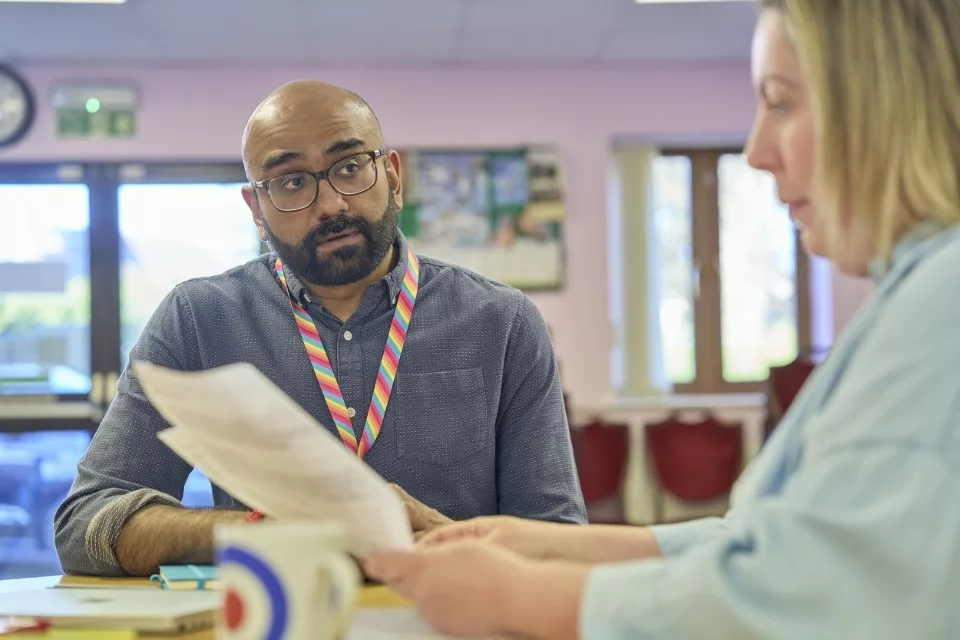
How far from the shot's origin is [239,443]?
96 centimetres

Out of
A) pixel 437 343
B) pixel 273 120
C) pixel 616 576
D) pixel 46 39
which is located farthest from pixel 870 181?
pixel 46 39

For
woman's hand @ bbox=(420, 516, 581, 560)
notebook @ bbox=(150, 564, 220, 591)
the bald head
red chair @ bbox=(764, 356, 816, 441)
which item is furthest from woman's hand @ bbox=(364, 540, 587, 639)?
red chair @ bbox=(764, 356, 816, 441)

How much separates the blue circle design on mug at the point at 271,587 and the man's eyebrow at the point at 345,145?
4.15 ft

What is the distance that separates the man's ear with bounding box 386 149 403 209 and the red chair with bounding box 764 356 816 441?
12.3ft

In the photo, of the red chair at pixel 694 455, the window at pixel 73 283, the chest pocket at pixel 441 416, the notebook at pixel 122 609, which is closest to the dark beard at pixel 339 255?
the chest pocket at pixel 441 416

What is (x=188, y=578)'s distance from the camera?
4.51ft

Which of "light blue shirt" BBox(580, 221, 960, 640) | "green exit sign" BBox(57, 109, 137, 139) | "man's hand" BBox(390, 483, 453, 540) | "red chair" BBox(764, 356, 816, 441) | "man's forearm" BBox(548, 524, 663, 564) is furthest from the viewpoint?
"green exit sign" BBox(57, 109, 137, 139)

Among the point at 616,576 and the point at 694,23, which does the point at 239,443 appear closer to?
the point at 616,576

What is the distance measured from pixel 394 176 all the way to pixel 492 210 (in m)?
3.89

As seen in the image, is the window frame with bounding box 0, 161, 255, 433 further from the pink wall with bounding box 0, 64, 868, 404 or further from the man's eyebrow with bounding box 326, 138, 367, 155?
the man's eyebrow with bounding box 326, 138, 367, 155

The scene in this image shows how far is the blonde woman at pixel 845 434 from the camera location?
733 mm

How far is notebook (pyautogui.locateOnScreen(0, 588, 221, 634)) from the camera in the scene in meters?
1.13

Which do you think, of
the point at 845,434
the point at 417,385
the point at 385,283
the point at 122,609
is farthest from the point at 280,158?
the point at 845,434

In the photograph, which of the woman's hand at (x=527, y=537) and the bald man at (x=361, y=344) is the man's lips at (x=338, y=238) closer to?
the bald man at (x=361, y=344)
